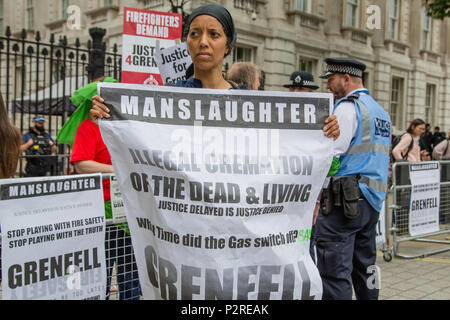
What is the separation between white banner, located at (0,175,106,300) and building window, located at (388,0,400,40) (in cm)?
2367

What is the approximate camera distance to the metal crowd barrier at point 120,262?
305cm

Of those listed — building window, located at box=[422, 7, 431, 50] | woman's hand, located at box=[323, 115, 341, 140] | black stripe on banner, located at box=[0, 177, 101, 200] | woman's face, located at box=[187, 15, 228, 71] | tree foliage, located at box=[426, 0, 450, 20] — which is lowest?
black stripe on banner, located at box=[0, 177, 101, 200]

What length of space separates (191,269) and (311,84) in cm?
362

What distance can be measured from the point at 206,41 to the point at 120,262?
5.17 ft

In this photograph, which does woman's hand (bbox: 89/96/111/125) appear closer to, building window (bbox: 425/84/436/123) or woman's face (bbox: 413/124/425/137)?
woman's face (bbox: 413/124/425/137)

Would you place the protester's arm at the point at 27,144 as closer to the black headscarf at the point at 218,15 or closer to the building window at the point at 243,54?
the black headscarf at the point at 218,15

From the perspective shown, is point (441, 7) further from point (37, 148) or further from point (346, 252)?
point (346, 252)

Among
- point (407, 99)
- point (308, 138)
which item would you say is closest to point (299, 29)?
point (407, 99)

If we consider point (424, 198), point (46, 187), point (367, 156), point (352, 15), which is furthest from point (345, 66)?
point (352, 15)

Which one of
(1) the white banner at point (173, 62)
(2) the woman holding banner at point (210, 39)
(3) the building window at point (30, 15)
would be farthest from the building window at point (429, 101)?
(2) the woman holding banner at point (210, 39)

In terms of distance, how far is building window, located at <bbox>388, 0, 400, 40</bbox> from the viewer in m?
24.0

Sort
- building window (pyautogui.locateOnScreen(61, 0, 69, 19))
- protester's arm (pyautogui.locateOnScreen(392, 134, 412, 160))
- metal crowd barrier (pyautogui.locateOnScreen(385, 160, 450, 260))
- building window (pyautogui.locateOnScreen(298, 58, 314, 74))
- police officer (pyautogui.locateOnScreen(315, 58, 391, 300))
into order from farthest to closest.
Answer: building window (pyautogui.locateOnScreen(61, 0, 69, 19)) → building window (pyautogui.locateOnScreen(298, 58, 314, 74)) → protester's arm (pyautogui.locateOnScreen(392, 134, 412, 160)) → metal crowd barrier (pyautogui.locateOnScreen(385, 160, 450, 260)) → police officer (pyautogui.locateOnScreen(315, 58, 391, 300))

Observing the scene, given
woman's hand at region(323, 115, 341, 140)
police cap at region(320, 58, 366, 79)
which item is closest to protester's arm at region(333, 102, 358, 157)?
police cap at region(320, 58, 366, 79)
